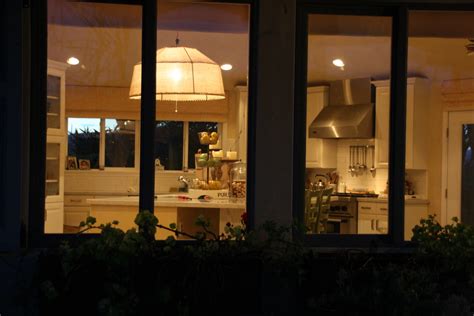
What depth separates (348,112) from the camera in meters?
7.60

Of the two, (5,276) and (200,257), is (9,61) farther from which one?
(200,257)

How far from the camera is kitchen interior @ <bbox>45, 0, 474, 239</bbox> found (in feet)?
14.3

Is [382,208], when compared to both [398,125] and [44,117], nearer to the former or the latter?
[398,125]

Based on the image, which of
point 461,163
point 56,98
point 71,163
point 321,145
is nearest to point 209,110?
point 321,145

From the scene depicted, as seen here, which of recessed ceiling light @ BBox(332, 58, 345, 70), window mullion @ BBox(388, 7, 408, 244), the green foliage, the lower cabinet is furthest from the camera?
recessed ceiling light @ BBox(332, 58, 345, 70)

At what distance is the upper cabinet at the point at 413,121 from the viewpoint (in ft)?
16.4

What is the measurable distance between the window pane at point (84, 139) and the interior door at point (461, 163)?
342cm

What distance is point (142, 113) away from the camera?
4023mm

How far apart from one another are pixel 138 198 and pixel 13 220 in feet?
2.49

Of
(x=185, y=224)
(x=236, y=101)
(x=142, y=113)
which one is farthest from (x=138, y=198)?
(x=236, y=101)

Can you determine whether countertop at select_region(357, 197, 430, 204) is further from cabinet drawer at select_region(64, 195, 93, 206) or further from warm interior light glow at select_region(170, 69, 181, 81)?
cabinet drawer at select_region(64, 195, 93, 206)

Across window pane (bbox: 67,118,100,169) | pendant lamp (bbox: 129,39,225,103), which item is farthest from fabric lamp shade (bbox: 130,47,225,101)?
window pane (bbox: 67,118,100,169)

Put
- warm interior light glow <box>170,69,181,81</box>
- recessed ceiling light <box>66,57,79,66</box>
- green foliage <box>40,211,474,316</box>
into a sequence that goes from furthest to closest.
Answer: warm interior light glow <box>170,69,181,81</box>, recessed ceiling light <box>66,57,79,66</box>, green foliage <box>40,211,474,316</box>

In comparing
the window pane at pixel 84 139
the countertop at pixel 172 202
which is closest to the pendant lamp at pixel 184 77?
the window pane at pixel 84 139
